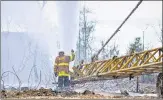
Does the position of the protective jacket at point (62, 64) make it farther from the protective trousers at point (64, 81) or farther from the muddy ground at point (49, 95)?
the muddy ground at point (49, 95)

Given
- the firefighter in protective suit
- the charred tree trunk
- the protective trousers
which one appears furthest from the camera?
the protective trousers

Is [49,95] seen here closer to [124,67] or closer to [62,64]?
[124,67]

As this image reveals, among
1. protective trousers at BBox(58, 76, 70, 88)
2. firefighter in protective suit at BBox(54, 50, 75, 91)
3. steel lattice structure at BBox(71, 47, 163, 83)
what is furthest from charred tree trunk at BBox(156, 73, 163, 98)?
protective trousers at BBox(58, 76, 70, 88)

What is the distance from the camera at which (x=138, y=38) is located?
48156 mm

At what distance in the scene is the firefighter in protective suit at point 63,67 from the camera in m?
20.6

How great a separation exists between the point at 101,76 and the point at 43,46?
44.6m

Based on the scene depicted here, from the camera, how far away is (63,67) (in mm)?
20734

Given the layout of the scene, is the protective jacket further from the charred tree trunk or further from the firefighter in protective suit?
the charred tree trunk

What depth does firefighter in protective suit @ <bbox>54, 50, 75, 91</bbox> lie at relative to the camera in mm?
20594

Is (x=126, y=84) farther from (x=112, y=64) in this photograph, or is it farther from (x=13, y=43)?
(x=13, y=43)

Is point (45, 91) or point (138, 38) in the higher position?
point (138, 38)

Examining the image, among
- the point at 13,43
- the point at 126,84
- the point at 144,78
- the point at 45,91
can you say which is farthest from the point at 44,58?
the point at 45,91

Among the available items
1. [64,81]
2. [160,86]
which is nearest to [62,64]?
[64,81]

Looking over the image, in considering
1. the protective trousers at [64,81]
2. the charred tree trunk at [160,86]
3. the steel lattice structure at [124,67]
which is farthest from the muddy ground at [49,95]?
the protective trousers at [64,81]
